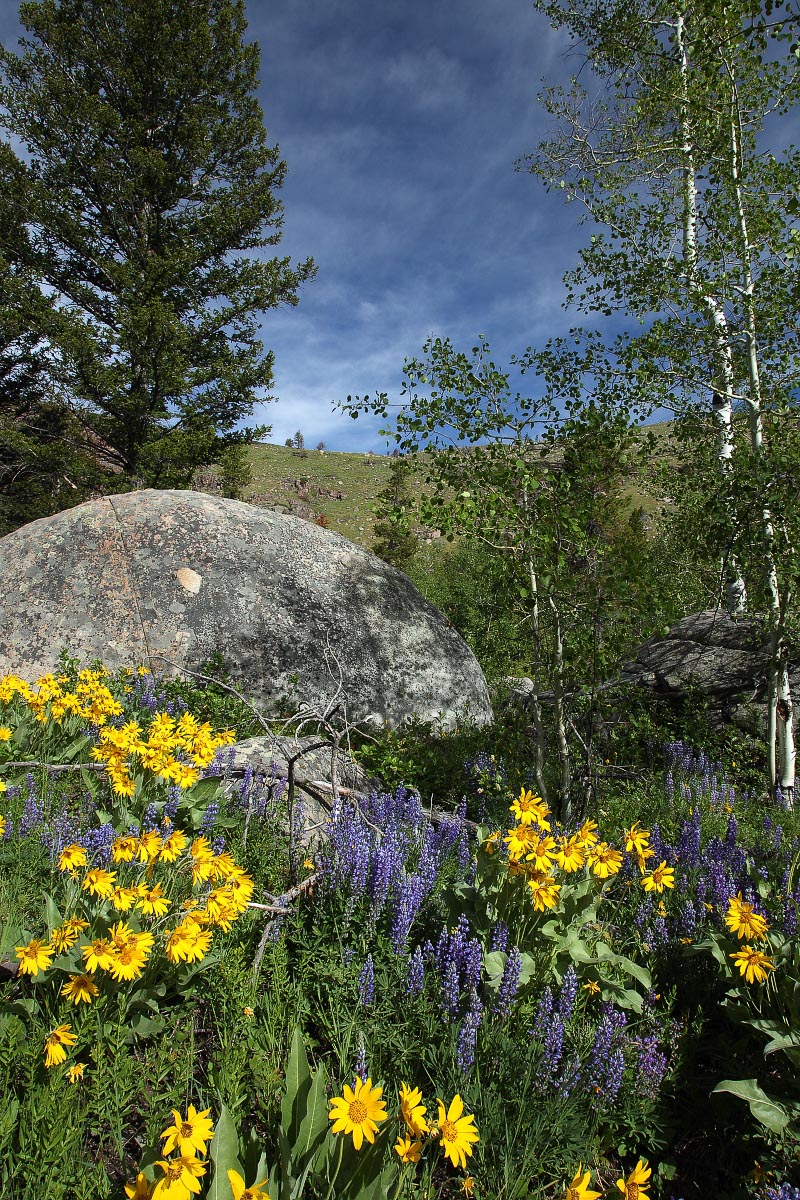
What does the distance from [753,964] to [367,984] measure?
1442 mm

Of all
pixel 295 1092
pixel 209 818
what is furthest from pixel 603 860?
pixel 209 818

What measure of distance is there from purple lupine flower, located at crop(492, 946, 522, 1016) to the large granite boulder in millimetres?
4261

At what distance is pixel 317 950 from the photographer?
2.62m

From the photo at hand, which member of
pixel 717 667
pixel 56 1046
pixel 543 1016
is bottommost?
pixel 543 1016

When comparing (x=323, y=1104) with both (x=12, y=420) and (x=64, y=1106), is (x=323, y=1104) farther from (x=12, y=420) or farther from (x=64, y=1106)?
(x=12, y=420)

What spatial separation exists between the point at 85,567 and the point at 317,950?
601 centimetres

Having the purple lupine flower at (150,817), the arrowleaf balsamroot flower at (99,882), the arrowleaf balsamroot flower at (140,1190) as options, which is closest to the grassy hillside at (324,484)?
the purple lupine flower at (150,817)

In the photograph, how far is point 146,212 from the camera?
14.3m

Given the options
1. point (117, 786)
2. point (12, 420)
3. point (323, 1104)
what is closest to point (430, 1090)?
point (323, 1104)

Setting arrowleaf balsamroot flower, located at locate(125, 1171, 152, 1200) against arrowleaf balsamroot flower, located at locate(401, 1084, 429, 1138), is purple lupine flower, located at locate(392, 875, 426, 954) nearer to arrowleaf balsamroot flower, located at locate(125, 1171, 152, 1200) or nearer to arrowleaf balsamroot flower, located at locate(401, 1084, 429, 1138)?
arrowleaf balsamroot flower, located at locate(401, 1084, 429, 1138)

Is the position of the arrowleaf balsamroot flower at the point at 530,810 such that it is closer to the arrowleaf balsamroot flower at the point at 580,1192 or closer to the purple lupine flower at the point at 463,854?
the purple lupine flower at the point at 463,854

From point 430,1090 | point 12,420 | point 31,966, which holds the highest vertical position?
point 12,420

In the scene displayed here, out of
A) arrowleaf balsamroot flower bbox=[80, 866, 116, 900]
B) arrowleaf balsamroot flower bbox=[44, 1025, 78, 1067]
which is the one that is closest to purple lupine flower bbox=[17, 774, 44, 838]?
arrowleaf balsamroot flower bbox=[80, 866, 116, 900]

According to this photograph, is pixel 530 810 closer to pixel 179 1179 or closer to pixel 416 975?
pixel 416 975
